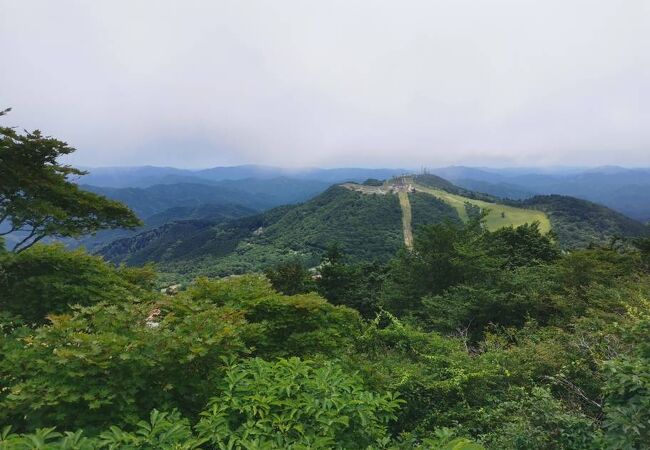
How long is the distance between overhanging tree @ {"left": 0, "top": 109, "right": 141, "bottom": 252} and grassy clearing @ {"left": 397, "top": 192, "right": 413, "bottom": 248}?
8235 cm

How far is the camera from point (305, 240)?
104188 mm

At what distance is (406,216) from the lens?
107188mm

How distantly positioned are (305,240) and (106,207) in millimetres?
93143

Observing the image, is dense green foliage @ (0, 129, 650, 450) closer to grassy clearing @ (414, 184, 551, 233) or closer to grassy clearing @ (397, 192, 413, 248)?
grassy clearing @ (397, 192, 413, 248)

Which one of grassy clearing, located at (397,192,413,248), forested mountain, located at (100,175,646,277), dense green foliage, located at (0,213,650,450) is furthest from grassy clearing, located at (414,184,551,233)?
dense green foliage, located at (0,213,650,450)

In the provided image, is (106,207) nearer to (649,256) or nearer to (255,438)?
(255,438)

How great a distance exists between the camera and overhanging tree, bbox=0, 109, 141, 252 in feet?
29.7

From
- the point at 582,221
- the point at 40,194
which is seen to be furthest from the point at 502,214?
the point at 40,194

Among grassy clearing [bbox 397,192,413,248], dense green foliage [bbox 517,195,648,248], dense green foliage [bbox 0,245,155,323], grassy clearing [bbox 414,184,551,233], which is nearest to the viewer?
dense green foliage [bbox 0,245,155,323]

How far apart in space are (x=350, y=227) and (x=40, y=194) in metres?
94.2

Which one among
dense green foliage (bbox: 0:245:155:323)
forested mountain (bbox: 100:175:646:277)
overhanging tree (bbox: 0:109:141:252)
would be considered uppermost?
overhanging tree (bbox: 0:109:141:252)

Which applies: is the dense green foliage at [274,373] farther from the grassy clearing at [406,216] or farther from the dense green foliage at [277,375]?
the grassy clearing at [406,216]

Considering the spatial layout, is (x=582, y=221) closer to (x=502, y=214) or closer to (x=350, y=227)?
(x=502, y=214)

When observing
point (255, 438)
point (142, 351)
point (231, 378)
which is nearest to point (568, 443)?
point (255, 438)
